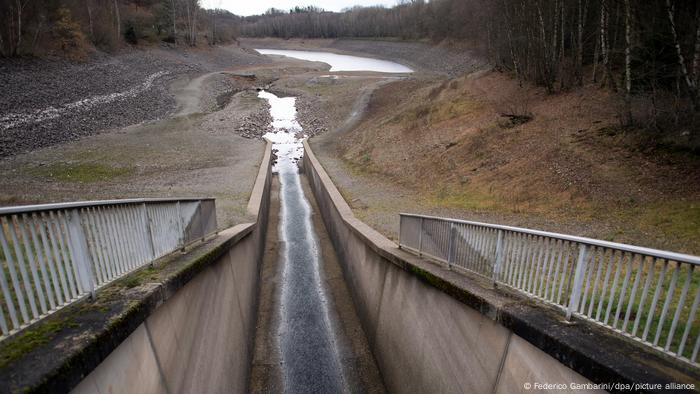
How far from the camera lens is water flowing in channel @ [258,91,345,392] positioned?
897 cm

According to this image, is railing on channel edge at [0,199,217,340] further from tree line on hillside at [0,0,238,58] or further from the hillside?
tree line on hillside at [0,0,238,58]

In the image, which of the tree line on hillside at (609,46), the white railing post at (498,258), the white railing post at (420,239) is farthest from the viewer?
the tree line on hillside at (609,46)

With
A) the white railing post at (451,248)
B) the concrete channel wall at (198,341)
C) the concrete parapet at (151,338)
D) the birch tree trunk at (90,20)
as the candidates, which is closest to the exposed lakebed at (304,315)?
the concrete channel wall at (198,341)

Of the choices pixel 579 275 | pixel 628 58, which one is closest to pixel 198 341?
pixel 579 275

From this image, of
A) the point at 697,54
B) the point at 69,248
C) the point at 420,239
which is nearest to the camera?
the point at 69,248

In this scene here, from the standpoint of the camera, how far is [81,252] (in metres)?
3.64

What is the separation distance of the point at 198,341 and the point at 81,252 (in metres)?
2.67

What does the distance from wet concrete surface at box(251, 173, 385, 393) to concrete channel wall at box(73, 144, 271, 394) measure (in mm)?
691

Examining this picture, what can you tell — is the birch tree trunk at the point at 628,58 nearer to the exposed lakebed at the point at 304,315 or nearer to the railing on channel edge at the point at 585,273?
the railing on channel edge at the point at 585,273

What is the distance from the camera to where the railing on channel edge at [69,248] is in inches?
117

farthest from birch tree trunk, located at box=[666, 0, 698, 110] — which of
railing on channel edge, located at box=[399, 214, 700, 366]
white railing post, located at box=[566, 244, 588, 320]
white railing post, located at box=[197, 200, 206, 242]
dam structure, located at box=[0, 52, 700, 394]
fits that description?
white railing post, located at box=[197, 200, 206, 242]

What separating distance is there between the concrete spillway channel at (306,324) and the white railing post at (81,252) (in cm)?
589

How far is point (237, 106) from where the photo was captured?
44281 millimetres

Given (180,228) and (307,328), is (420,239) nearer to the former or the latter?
(180,228)
